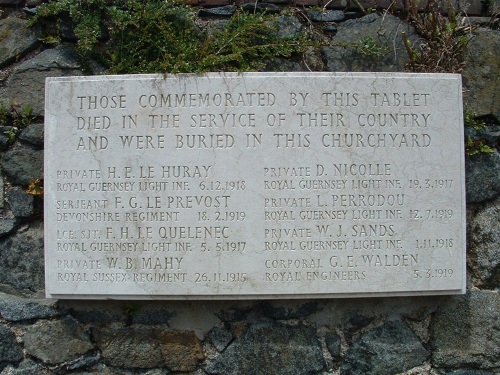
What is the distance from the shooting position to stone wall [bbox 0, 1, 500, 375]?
10.9 feet

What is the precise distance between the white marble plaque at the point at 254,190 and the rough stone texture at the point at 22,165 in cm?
22

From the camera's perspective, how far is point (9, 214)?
3406mm

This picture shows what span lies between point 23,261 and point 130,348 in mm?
775

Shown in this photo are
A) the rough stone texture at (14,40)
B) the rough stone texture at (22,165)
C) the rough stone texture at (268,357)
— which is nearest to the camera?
the rough stone texture at (268,357)

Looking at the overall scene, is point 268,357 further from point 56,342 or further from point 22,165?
point 22,165

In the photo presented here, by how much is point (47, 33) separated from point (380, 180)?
208 cm

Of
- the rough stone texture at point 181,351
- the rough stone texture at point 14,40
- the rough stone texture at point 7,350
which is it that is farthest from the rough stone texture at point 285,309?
the rough stone texture at point 14,40

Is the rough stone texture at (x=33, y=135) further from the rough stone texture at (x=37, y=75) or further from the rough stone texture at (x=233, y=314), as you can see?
the rough stone texture at (x=233, y=314)

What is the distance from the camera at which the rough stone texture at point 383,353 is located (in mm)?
3309

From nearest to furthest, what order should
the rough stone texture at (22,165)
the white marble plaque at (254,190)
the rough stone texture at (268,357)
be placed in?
the white marble plaque at (254,190) < the rough stone texture at (268,357) < the rough stone texture at (22,165)

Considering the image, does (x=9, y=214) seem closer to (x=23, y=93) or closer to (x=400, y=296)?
(x=23, y=93)

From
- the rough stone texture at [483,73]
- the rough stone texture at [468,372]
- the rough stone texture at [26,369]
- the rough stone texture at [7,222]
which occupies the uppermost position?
the rough stone texture at [483,73]

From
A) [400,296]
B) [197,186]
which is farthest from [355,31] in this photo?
[400,296]

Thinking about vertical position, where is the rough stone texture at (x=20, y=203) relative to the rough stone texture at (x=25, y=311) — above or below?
above
